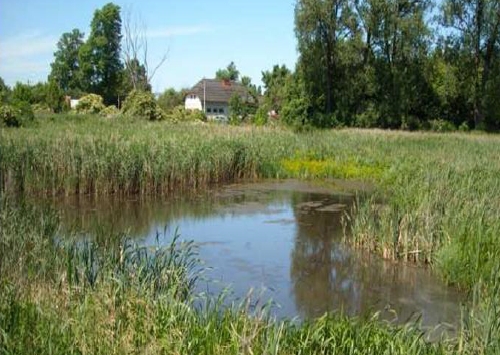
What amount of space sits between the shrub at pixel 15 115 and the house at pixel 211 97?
44.0 metres

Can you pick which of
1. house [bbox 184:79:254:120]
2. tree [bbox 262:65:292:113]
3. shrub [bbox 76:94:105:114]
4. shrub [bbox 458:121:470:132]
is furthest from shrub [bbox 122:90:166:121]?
house [bbox 184:79:254:120]

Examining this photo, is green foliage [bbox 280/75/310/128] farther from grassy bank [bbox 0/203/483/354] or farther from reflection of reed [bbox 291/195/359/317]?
grassy bank [bbox 0/203/483/354]

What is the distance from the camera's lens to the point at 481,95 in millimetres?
36875

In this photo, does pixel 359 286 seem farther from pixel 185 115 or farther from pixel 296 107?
pixel 185 115

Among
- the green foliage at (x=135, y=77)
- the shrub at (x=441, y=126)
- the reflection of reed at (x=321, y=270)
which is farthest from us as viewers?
the green foliage at (x=135, y=77)

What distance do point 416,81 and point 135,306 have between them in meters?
35.6

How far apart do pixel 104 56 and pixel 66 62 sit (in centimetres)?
886

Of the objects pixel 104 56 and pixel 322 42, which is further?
pixel 104 56

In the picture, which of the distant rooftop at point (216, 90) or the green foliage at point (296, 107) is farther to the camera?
the distant rooftop at point (216, 90)

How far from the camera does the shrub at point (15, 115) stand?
21355mm

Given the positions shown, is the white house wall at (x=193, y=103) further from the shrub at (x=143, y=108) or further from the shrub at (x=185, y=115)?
the shrub at (x=143, y=108)

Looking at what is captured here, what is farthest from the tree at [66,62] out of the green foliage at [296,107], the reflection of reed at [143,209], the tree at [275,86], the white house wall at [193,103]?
the reflection of reed at [143,209]

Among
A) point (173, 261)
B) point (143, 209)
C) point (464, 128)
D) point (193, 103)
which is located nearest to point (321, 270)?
point (173, 261)

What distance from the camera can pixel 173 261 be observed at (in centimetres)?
574
